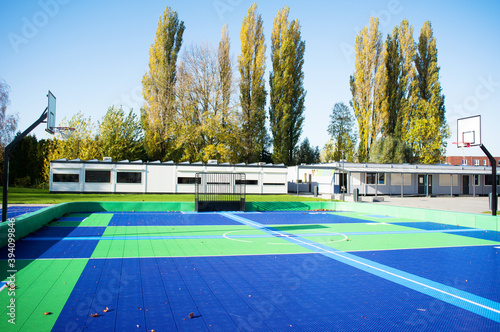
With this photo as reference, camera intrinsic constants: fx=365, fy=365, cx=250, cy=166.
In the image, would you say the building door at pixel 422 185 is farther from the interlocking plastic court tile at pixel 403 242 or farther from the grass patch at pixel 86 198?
the interlocking plastic court tile at pixel 403 242

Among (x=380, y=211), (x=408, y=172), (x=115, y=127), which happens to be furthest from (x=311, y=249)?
(x=115, y=127)

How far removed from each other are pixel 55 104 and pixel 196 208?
969cm

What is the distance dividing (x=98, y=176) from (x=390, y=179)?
27562mm

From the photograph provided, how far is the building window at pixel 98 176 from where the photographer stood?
30.9 meters

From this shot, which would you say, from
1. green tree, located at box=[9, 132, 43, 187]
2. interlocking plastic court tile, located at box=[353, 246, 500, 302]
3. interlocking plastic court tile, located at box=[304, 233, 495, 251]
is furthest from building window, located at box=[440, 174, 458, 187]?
green tree, located at box=[9, 132, 43, 187]

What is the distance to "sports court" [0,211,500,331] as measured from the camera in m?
4.99

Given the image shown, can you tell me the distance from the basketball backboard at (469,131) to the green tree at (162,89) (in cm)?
2852

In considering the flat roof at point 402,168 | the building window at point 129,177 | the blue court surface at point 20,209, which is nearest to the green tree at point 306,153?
the flat roof at point 402,168

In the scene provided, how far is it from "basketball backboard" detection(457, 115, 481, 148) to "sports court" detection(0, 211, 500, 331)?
611cm

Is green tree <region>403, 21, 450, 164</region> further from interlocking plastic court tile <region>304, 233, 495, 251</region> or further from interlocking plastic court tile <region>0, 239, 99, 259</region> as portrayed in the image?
interlocking plastic court tile <region>0, 239, 99, 259</region>

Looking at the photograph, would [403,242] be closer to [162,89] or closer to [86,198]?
[86,198]

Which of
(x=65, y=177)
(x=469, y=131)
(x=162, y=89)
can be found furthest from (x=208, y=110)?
(x=469, y=131)

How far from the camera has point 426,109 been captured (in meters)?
42.7

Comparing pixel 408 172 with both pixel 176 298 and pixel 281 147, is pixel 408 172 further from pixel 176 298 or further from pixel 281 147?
pixel 176 298
